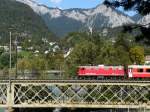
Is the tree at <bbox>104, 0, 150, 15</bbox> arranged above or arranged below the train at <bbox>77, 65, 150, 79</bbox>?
above

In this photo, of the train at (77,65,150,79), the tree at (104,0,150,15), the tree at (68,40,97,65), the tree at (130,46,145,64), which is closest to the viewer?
the tree at (104,0,150,15)

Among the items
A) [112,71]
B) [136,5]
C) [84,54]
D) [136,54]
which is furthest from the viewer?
[136,54]

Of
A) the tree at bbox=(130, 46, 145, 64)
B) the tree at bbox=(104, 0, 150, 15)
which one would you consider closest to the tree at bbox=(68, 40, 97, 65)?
the tree at bbox=(130, 46, 145, 64)

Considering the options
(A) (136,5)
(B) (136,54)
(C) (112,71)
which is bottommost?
(C) (112,71)

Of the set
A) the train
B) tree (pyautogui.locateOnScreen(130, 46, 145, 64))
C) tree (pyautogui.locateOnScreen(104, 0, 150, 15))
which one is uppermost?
tree (pyautogui.locateOnScreen(130, 46, 145, 64))

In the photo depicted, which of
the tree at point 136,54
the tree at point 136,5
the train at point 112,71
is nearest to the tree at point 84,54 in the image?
the train at point 112,71

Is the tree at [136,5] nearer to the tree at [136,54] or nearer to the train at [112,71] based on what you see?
the train at [112,71]

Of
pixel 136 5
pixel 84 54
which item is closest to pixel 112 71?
pixel 84 54

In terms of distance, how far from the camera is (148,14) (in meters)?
17.1

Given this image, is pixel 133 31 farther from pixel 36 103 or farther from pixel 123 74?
pixel 123 74

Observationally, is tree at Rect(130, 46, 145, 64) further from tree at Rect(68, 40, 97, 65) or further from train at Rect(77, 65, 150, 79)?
train at Rect(77, 65, 150, 79)

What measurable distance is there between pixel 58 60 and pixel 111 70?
34627 mm

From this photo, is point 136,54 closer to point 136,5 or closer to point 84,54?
point 84,54

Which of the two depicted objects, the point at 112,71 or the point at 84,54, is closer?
the point at 112,71
